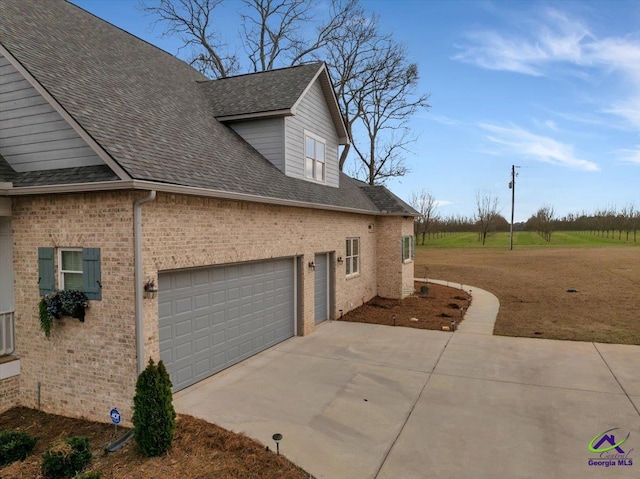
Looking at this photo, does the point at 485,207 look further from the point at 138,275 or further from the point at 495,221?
the point at 138,275

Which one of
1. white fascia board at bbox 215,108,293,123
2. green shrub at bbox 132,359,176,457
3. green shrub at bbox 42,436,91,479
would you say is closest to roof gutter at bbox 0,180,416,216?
green shrub at bbox 132,359,176,457

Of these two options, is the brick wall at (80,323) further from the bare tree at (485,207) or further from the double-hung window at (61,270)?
the bare tree at (485,207)

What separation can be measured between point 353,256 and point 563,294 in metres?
11.5

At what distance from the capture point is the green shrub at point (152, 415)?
5.38 meters

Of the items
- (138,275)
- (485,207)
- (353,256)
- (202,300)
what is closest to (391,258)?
(353,256)

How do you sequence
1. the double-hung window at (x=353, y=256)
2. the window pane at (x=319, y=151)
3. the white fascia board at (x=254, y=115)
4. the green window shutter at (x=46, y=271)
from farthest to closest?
the double-hung window at (x=353, y=256) < the window pane at (x=319, y=151) < the white fascia board at (x=254, y=115) < the green window shutter at (x=46, y=271)

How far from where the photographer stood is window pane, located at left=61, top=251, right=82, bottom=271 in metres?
6.80

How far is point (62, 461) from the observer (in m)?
5.20

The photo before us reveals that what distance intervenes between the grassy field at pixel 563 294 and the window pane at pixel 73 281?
1146cm

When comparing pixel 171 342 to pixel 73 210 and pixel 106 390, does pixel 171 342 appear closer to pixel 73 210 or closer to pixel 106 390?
pixel 106 390

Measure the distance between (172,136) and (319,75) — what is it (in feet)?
23.5

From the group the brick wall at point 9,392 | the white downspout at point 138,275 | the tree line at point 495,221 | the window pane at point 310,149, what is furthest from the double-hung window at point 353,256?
the tree line at point 495,221

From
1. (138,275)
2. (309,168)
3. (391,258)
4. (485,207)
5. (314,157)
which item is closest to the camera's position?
(138,275)

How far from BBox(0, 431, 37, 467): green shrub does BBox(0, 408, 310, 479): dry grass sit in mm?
112
